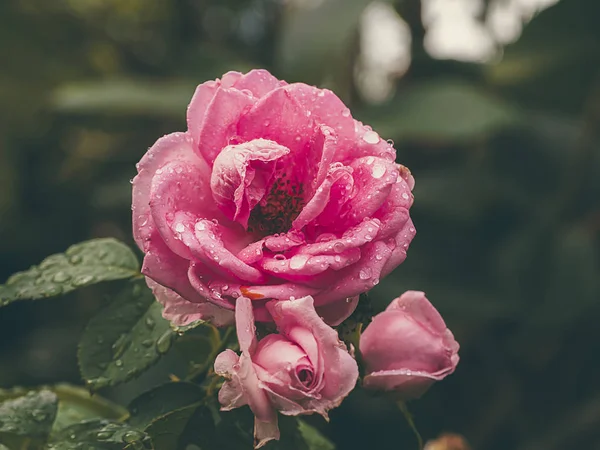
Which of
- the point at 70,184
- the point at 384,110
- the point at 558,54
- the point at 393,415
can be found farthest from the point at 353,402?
the point at 558,54

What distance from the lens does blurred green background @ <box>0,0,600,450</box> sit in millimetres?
1787

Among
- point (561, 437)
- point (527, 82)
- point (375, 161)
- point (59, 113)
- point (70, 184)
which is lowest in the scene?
point (561, 437)

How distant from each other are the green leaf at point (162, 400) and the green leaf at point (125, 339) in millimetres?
36

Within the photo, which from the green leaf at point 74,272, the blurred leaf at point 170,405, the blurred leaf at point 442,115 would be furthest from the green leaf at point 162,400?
the blurred leaf at point 442,115

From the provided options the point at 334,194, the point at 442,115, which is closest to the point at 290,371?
the point at 334,194

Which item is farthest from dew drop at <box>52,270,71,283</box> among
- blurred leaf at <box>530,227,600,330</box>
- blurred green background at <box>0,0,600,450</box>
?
blurred leaf at <box>530,227,600,330</box>

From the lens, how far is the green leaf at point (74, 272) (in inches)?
23.9

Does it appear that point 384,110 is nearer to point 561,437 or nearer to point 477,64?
point 477,64

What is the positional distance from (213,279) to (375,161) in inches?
5.7

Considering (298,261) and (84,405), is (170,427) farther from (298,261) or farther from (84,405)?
(84,405)

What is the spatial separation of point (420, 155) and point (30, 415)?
1.72 m

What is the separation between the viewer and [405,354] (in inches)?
22.8

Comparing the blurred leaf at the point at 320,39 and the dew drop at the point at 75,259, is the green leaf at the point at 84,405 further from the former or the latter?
the blurred leaf at the point at 320,39

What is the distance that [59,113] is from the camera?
6.91 ft
